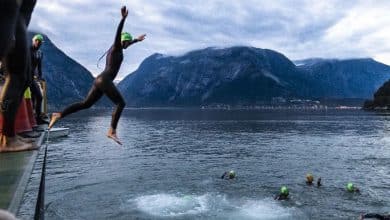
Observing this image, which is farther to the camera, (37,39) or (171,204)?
(171,204)

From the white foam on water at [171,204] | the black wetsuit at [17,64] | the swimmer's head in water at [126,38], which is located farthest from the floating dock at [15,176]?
the white foam on water at [171,204]

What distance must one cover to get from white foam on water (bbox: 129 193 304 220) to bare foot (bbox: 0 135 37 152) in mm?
23706

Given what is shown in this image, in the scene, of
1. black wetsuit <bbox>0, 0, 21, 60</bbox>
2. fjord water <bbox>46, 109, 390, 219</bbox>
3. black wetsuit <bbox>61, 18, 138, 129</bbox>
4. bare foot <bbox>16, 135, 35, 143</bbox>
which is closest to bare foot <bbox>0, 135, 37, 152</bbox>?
bare foot <bbox>16, 135, 35, 143</bbox>

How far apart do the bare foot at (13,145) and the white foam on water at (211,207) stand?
23706 mm

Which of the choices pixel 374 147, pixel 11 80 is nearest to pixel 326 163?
pixel 374 147

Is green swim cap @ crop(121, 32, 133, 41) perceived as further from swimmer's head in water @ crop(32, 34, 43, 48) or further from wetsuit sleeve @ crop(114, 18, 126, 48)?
swimmer's head in water @ crop(32, 34, 43, 48)

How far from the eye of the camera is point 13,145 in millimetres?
9695

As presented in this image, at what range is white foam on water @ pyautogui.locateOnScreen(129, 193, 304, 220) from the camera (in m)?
33.0

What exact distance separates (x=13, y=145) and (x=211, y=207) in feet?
90.5

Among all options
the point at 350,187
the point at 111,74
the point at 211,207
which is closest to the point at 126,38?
the point at 111,74

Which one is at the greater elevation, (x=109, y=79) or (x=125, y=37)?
(x=125, y=37)

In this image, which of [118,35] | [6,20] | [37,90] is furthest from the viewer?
[37,90]

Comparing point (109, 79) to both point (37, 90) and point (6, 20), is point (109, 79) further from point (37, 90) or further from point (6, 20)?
point (37, 90)

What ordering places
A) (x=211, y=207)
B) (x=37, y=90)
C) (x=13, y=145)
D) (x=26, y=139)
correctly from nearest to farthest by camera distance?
1. (x=13, y=145)
2. (x=26, y=139)
3. (x=37, y=90)
4. (x=211, y=207)
